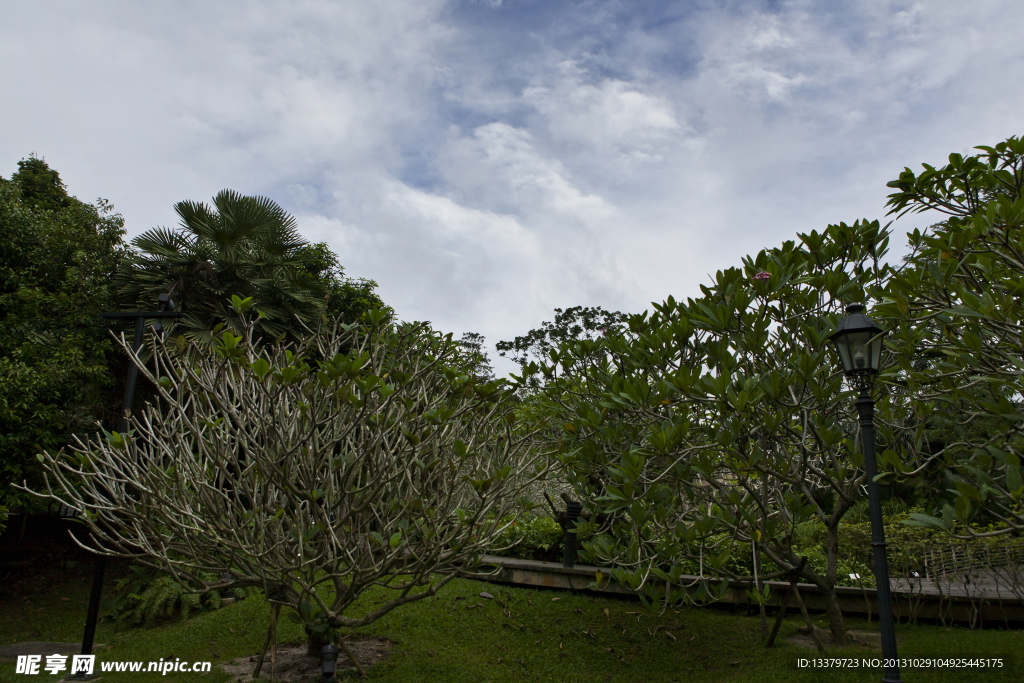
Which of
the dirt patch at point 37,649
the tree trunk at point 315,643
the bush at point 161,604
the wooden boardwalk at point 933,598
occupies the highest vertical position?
the wooden boardwalk at point 933,598

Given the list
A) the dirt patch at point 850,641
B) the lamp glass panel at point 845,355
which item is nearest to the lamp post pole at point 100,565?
the lamp glass panel at point 845,355

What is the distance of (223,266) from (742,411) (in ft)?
31.7

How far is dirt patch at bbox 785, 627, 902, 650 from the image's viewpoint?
17.7 ft

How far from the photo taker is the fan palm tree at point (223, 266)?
1022 centimetres

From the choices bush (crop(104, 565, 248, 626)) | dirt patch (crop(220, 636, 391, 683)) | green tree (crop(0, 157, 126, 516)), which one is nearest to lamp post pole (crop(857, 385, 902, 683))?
dirt patch (crop(220, 636, 391, 683))

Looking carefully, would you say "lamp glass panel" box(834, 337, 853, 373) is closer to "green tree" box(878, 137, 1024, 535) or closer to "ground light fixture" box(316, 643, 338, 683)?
"green tree" box(878, 137, 1024, 535)

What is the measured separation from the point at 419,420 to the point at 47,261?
11390 millimetres

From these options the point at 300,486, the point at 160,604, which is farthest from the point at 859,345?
the point at 160,604

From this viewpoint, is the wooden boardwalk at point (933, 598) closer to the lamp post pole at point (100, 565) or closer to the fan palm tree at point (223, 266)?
the lamp post pole at point (100, 565)

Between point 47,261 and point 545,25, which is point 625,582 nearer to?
point 545,25

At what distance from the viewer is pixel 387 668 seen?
17.9 ft

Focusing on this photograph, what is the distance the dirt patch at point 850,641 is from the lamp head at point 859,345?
3.18 metres

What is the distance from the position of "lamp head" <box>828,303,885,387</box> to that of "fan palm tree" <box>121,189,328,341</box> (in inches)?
351

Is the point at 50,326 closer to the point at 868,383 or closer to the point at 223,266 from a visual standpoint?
the point at 223,266
